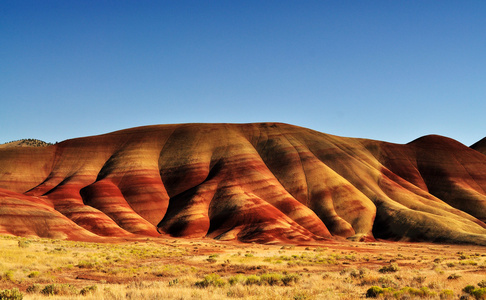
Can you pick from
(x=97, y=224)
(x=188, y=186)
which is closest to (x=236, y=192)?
(x=188, y=186)

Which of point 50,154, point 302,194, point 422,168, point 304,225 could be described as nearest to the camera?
point 304,225

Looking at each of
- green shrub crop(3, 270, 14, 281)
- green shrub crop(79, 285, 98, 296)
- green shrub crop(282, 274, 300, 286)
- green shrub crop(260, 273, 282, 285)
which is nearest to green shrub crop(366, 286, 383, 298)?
green shrub crop(282, 274, 300, 286)

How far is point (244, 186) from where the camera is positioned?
99.2 metres

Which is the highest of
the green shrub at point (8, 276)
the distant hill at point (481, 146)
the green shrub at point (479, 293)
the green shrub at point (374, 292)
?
the distant hill at point (481, 146)

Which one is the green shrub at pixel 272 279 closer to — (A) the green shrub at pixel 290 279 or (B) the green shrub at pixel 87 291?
(A) the green shrub at pixel 290 279

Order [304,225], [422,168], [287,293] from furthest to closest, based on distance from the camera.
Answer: [422,168], [304,225], [287,293]

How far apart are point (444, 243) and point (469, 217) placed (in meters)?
23.3

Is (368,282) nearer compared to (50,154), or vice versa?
(368,282)

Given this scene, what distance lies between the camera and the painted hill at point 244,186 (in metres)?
83.1

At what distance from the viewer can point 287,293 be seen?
1803 centimetres

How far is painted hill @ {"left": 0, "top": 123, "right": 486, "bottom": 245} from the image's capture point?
83062 mm

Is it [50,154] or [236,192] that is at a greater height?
[50,154]

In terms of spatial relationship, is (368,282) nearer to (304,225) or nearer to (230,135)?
(304,225)

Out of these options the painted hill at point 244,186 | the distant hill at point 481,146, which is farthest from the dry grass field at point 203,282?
the distant hill at point 481,146
